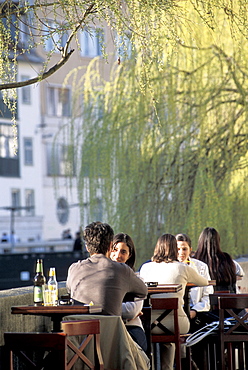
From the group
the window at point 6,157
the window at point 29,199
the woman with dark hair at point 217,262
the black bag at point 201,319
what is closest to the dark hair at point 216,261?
the woman with dark hair at point 217,262

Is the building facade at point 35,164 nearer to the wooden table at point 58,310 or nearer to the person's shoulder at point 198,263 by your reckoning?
the person's shoulder at point 198,263

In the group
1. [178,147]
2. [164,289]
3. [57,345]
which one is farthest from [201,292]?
[178,147]

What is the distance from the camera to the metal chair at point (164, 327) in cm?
770

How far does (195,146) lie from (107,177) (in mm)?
1826

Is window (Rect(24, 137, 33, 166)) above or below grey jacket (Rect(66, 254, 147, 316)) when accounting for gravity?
below

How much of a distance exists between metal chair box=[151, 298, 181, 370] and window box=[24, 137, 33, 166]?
43352mm

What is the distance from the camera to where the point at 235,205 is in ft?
47.1

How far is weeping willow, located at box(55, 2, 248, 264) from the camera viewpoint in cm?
1407

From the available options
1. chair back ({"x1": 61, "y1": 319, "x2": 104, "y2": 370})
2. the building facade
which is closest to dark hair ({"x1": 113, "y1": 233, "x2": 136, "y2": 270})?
chair back ({"x1": 61, "y1": 319, "x2": 104, "y2": 370})

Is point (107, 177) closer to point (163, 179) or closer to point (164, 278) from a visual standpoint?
point (163, 179)

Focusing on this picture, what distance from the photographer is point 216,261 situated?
984 centimetres

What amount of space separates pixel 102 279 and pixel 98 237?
0.33 meters

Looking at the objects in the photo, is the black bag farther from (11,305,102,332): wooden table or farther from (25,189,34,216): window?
(25,189,34,216): window

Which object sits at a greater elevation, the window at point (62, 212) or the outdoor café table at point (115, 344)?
the outdoor café table at point (115, 344)
